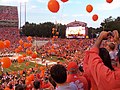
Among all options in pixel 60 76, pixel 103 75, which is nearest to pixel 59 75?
pixel 60 76

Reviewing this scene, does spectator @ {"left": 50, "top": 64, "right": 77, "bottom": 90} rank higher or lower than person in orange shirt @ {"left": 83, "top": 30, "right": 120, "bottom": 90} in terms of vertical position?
lower

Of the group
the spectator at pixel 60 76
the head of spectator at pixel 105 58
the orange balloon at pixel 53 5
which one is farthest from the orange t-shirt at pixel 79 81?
the orange balloon at pixel 53 5

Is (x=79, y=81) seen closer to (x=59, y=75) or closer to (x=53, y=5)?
(x=59, y=75)

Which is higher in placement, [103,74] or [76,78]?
[103,74]

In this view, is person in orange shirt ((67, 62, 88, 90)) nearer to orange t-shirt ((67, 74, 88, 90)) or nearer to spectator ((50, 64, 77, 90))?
orange t-shirt ((67, 74, 88, 90))

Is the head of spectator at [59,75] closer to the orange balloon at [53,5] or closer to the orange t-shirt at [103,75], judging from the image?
the orange t-shirt at [103,75]

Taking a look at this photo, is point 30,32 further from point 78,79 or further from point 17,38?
point 78,79

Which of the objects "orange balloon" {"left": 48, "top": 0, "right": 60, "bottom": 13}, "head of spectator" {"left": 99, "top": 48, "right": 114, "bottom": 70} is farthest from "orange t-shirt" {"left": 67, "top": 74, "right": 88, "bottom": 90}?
"orange balloon" {"left": 48, "top": 0, "right": 60, "bottom": 13}

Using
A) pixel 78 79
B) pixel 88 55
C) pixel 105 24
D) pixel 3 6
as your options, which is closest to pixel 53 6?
pixel 78 79

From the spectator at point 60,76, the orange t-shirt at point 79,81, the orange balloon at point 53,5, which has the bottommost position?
the orange t-shirt at point 79,81

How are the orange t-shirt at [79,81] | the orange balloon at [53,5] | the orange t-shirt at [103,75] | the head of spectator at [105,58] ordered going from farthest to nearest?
1. the orange balloon at [53,5]
2. the orange t-shirt at [79,81]
3. the head of spectator at [105,58]
4. the orange t-shirt at [103,75]

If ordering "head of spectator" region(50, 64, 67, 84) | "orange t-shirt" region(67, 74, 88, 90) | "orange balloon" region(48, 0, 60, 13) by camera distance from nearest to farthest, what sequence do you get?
"head of spectator" region(50, 64, 67, 84) < "orange t-shirt" region(67, 74, 88, 90) < "orange balloon" region(48, 0, 60, 13)

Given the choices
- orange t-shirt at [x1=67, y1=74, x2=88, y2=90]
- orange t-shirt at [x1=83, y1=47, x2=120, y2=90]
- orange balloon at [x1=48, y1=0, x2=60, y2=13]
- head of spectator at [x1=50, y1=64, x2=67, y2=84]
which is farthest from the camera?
orange balloon at [x1=48, y1=0, x2=60, y2=13]

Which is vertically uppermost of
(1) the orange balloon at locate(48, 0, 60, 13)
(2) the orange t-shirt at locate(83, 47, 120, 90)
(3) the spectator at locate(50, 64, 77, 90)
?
(1) the orange balloon at locate(48, 0, 60, 13)
